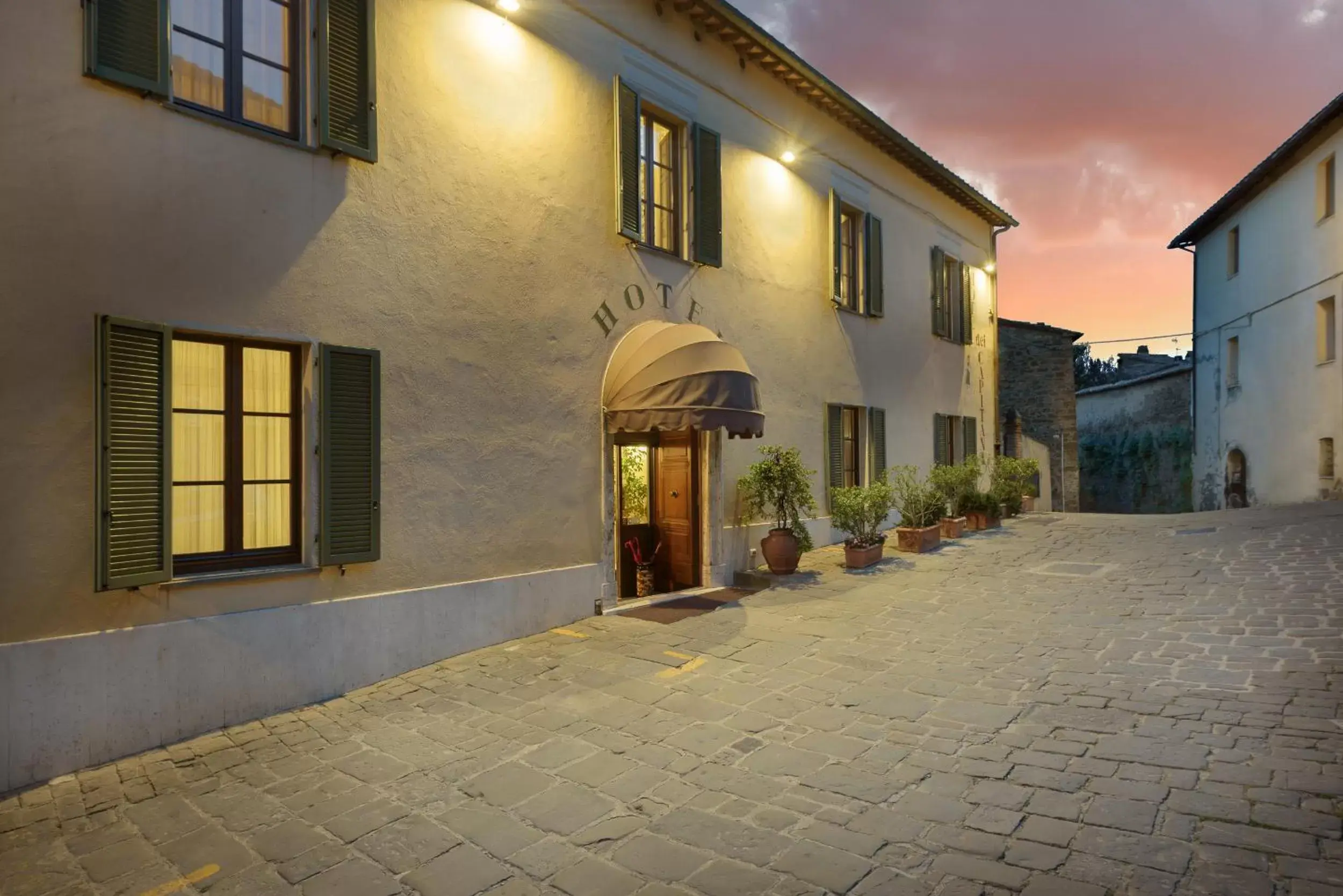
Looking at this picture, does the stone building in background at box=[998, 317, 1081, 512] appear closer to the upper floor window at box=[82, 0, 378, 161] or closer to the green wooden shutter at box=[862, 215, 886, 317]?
the green wooden shutter at box=[862, 215, 886, 317]

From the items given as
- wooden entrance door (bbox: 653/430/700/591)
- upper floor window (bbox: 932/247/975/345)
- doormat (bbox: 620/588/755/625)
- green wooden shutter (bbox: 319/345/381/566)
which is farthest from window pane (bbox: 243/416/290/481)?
upper floor window (bbox: 932/247/975/345)

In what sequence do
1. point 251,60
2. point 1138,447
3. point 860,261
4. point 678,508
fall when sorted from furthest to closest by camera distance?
point 1138,447 → point 860,261 → point 678,508 → point 251,60

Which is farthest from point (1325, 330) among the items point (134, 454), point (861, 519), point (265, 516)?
point (134, 454)

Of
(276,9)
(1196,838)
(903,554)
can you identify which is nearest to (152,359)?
(276,9)

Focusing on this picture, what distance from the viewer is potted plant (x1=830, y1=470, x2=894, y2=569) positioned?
10.4 metres

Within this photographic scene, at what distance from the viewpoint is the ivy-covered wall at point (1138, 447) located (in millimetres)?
A: 24734

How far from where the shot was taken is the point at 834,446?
11.9m

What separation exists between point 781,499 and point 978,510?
253 inches

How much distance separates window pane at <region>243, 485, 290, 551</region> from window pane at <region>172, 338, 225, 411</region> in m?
0.68

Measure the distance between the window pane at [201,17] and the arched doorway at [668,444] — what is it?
444 centimetres

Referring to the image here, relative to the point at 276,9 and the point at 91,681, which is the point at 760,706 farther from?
the point at 276,9

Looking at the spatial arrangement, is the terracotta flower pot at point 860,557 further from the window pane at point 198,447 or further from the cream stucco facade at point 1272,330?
the cream stucco facade at point 1272,330

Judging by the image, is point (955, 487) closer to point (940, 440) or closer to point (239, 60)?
point (940, 440)

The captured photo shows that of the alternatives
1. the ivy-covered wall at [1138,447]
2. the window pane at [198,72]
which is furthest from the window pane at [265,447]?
the ivy-covered wall at [1138,447]
